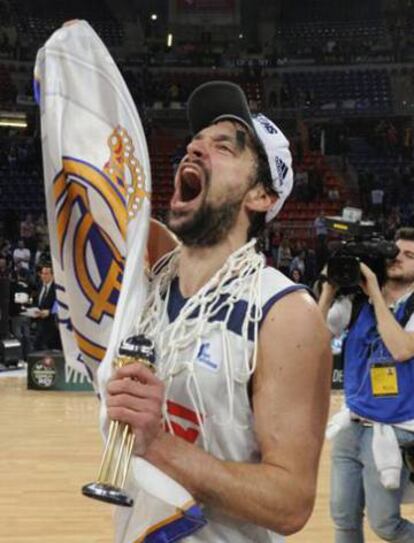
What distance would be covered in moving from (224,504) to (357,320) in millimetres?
2138

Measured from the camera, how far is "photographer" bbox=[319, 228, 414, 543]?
3283 millimetres

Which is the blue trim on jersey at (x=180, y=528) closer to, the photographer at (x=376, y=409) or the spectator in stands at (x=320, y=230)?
the photographer at (x=376, y=409)

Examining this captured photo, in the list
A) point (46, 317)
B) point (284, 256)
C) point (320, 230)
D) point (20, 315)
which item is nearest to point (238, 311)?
point (46, 317)

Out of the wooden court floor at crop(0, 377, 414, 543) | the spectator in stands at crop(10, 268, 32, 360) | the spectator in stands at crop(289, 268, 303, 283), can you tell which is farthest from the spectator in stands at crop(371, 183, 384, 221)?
the wooden court floor at crop(0, 377, 414, 543)

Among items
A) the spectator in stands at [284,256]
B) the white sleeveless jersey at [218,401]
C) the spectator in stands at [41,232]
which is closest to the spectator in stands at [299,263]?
the spectator in stands at [284,256]

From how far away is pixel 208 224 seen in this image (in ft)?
5.37

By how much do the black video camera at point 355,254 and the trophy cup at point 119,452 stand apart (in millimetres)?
2016

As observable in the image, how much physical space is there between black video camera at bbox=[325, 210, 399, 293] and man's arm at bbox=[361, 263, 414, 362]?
120 mm

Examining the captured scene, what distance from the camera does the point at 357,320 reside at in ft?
11.5

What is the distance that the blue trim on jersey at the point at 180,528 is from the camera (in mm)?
1396

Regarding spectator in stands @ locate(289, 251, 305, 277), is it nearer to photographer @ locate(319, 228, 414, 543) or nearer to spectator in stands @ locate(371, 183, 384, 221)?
spectator in stands @ locate(371, 183, 384, 221)

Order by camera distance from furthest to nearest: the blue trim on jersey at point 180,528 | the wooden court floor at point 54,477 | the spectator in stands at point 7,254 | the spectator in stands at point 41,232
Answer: the spectator in stands at point 41,232 < the spectator in stands at point 7,254 < the wooden court floor at point 54,477 < the blue trim on jersey at point 180,528

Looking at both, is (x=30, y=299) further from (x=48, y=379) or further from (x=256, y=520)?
(x=256, y=520)

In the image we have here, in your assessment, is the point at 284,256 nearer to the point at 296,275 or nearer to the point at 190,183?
the point at 296,275
